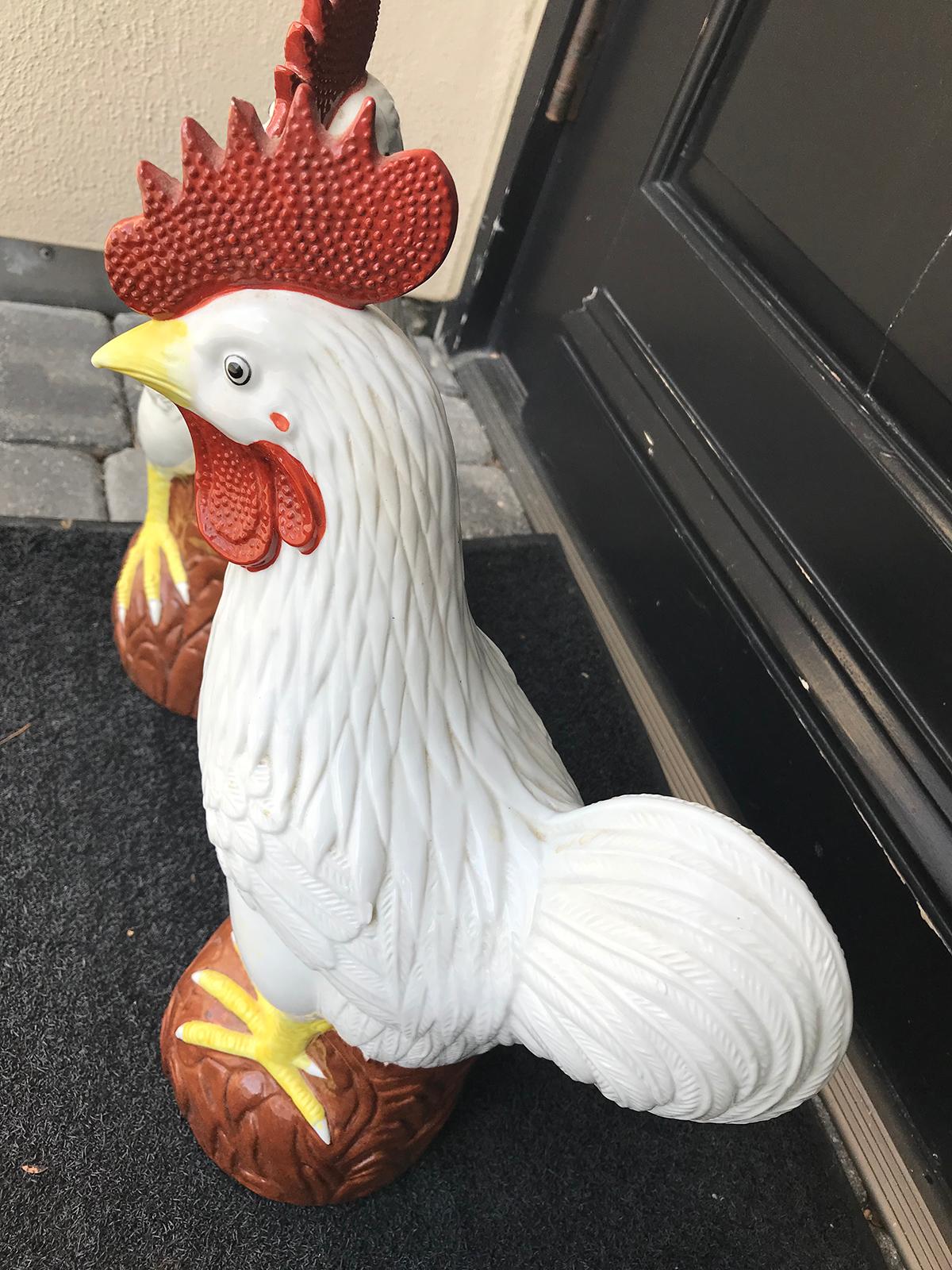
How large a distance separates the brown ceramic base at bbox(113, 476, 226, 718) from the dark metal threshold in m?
0.76

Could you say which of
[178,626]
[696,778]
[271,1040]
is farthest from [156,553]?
[696,778]

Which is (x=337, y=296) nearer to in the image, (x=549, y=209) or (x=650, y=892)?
(x=650, y=892)


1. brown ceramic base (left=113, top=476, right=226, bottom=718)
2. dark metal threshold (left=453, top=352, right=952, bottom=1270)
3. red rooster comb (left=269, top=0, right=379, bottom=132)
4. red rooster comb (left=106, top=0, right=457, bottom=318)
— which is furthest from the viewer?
brown ceramic base (left=113, top=476, right=226, bottom=718)

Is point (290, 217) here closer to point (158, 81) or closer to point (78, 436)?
point (78, 436)

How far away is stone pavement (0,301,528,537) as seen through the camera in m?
1.59

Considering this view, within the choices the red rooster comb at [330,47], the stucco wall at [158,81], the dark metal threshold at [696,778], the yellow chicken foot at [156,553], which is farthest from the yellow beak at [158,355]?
the stucco wall at [158,81]

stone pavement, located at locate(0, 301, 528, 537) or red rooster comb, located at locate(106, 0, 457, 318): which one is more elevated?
red rooster comb, located at locate(106, 0, 457, 318)

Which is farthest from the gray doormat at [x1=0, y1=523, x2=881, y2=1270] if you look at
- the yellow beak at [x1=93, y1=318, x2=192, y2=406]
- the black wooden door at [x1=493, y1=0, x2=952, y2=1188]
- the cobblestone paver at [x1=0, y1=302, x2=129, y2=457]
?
the yellow beak at [x1=93, y1=318, x2=192, y2=406]

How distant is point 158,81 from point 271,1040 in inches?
68.0

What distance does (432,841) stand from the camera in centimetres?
73

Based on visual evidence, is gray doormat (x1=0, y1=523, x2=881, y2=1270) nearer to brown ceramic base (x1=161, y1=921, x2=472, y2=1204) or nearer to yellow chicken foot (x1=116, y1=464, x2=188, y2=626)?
brown ceramic base (x1=161, y1=921, x2=472, y2=1204)

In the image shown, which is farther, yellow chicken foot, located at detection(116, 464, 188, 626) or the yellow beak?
yellow chicken foot, located at detection(116, 464, 188, 626)

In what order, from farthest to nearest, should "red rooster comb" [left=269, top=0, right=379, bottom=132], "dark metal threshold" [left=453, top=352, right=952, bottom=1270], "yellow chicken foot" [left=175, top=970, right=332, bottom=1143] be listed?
"dark metal threshold" [left=453, top=352, right=952, bottom=1270]
"yellow chicken foot" [left=175, top=970, right=332, bottom=1143]
"red rooster comb" [left=269, top=0, right=379, bottom=132]

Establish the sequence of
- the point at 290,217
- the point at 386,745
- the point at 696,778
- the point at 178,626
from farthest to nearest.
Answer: the point at 696,778
the point at 178,626
the point at 386,745
the point at 290,217
